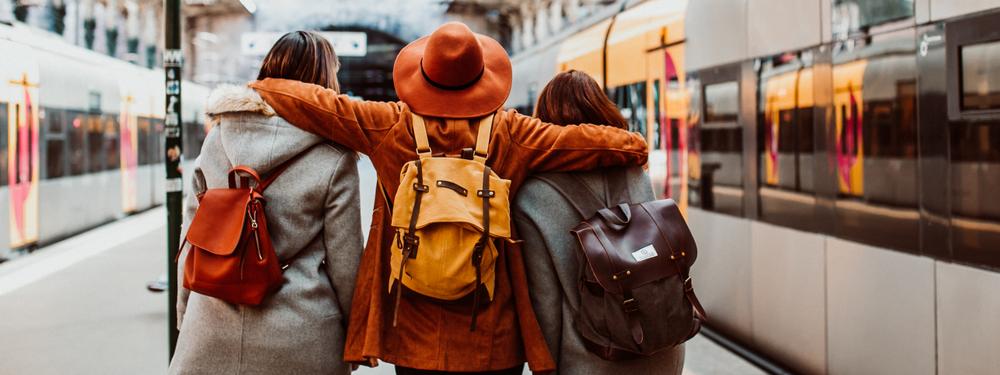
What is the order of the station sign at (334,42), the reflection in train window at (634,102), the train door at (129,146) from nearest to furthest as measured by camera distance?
the reflection in train window at (634,102) → the train door at (129,146) → the station sign at (334,42)

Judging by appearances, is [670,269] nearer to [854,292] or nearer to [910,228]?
[910,228]

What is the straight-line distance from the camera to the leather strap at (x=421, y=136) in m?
2.14

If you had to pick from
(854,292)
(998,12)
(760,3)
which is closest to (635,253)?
(998,12)

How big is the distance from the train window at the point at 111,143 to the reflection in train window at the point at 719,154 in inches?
400

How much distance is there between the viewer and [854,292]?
13.7ft

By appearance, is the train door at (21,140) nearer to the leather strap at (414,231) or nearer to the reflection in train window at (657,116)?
the reflection in train window at (657,116)

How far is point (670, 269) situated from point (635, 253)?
11 centimetres

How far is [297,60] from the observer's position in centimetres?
234

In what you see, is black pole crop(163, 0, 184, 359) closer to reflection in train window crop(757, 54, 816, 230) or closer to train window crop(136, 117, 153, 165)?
reflection in train window crop(757, 54, 816, 230)

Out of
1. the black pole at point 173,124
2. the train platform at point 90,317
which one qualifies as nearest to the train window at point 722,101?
the train platform at point 90,317

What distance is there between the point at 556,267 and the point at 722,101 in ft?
12.2

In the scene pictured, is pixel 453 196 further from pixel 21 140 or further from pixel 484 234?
pixel 21 140

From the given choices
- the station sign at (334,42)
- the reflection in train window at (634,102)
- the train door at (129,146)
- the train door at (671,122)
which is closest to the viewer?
the train door at (671,122)

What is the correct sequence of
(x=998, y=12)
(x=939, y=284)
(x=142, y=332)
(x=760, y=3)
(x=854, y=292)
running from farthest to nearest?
(x=142, y=332), (x=760, y=3), (x=854, y=292), (x=939, y=284), (x=998, y=12)
